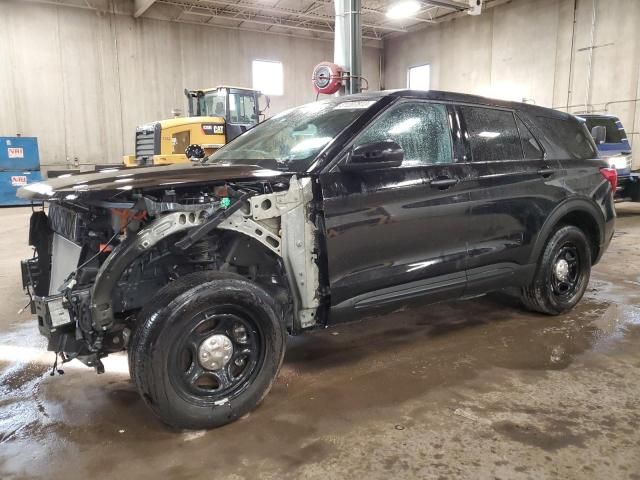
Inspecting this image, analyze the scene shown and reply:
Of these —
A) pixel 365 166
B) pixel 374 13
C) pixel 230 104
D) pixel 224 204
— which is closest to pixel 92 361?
pixel 224 204

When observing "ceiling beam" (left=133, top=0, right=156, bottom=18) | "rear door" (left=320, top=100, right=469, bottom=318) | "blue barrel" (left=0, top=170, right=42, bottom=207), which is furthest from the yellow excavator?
"rear door" (left=320, top=100, right=469, bottom=318)

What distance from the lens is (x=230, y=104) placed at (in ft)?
40.5

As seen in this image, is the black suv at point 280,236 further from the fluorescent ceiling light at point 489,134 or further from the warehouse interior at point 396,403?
the warehouse interior at point 396,403

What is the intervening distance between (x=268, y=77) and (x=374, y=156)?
725 inches

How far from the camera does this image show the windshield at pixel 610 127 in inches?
387

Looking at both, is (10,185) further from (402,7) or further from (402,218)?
(402,218)

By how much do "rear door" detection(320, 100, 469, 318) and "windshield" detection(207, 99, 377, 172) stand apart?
19cm

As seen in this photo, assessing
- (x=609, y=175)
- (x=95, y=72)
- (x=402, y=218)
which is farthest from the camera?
(x=95, y=72)

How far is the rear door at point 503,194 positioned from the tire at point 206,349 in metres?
1.59

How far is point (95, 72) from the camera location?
54.4 ft

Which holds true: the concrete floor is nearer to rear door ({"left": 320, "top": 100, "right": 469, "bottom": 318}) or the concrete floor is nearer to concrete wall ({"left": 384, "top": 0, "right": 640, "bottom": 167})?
rear door ({"left": 320, "top": 100, "right": 469, "bottom": 318})

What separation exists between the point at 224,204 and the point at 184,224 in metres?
0.22

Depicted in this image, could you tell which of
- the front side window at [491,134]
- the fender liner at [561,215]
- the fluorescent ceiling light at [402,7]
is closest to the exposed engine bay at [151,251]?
the front side window at [491,134]

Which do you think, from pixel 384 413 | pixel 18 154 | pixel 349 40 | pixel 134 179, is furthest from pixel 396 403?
pixel 18 154
